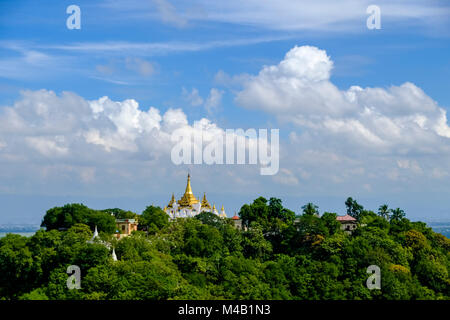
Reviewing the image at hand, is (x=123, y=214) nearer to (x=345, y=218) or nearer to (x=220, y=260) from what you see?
(x=220, y=260)

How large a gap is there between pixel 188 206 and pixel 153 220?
1698 centimetres

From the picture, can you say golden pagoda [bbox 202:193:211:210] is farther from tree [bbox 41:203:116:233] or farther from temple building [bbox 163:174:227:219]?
tree [bbox 41:203:116:233]

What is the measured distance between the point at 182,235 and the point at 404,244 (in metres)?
19.1

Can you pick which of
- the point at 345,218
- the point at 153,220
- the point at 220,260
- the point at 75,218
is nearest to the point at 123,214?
the point at 153,220

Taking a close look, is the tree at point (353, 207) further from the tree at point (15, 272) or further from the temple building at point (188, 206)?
the tree at point (15, 272)

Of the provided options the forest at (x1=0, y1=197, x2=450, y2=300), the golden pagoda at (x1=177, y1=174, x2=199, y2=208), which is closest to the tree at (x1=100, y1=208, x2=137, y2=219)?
the forest at (x1=0, y1=197, x2=450, y2=300)

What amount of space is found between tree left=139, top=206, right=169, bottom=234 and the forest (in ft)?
0.35

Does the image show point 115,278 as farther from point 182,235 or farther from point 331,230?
point 331,230

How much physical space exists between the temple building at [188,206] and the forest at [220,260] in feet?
48.5

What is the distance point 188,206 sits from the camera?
82.4 m

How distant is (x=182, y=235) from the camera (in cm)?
5872

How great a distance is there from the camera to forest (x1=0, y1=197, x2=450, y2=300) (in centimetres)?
4725
